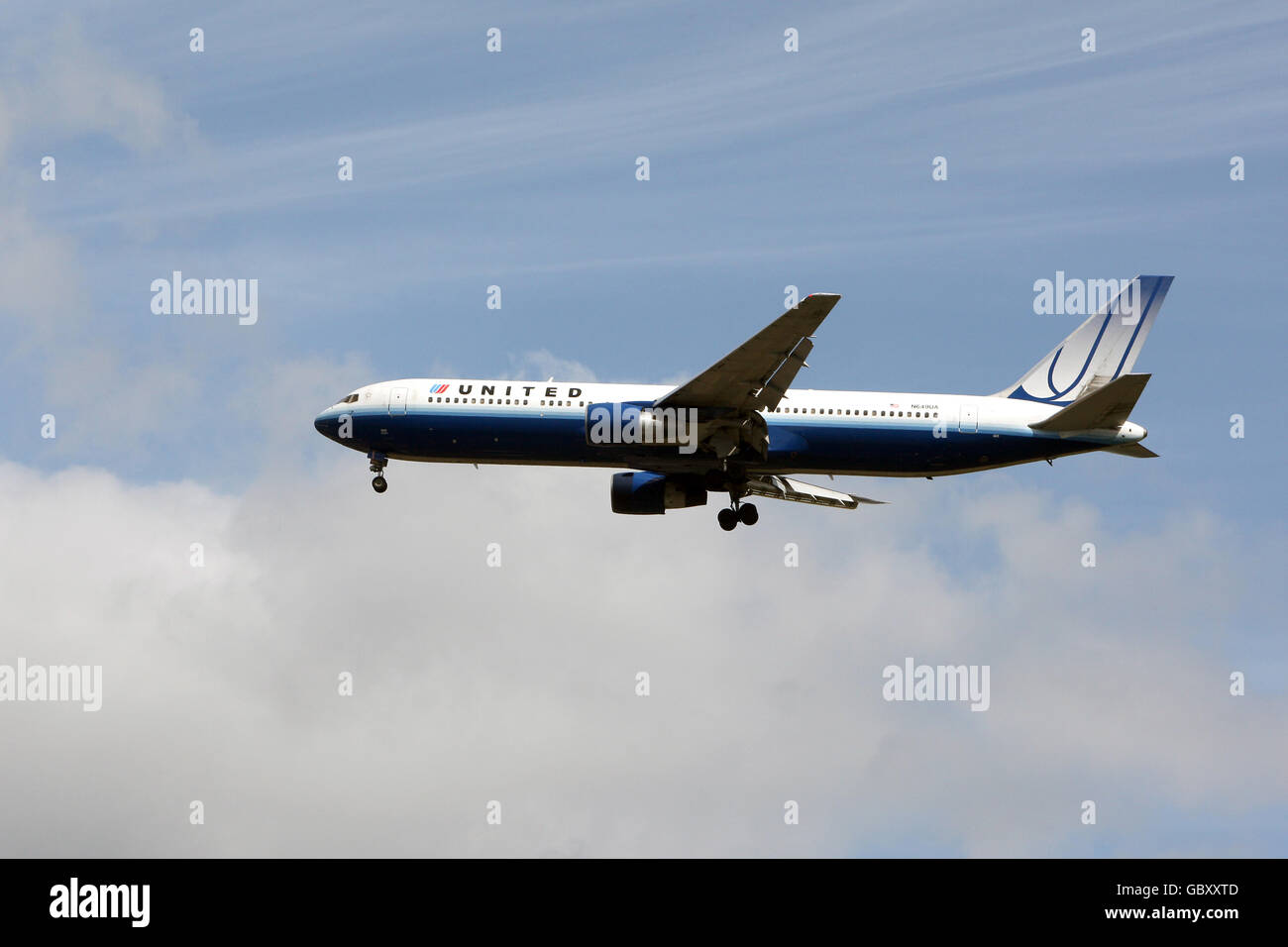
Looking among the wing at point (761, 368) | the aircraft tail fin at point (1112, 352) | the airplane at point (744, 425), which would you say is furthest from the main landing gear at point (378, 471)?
the aircraft tail fin at point (1112, 352)

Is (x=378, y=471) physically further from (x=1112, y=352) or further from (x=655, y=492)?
(x=1112, y=352)

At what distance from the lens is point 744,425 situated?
64.6 metres

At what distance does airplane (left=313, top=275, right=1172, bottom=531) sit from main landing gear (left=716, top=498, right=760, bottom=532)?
6 cm

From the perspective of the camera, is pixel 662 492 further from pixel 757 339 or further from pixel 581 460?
pixel 757 339

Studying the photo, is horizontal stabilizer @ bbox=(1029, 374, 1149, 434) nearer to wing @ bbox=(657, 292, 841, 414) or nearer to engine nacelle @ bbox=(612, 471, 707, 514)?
wing @ bbox=(657, 292, 841, 414)

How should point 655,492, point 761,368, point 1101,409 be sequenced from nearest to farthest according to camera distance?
point 761,368 < point 1101,409 < point 655,492

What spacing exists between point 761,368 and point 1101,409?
1344cm

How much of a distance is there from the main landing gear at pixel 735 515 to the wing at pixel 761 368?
5.79 metres

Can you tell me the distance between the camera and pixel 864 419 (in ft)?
216

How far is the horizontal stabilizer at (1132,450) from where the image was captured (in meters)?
64.9

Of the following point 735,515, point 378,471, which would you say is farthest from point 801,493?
point 378,471

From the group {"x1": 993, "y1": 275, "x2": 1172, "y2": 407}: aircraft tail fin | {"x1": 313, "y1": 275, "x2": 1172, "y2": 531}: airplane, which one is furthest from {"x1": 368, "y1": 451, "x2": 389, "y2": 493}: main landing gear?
{"x1": 993, "y1": 275, "x2": 1172, "y2": 407}: aircraft tail fin
